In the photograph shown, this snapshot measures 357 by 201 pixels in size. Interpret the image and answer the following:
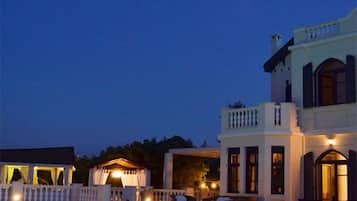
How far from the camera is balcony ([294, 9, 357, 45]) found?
15852mm

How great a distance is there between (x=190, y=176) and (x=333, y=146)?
10680mm

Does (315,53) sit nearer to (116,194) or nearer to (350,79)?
(350,79)

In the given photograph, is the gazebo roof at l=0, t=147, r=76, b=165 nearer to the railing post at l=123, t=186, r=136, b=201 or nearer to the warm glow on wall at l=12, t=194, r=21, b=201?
the railing post at l=123, t=186, r=136, b=201

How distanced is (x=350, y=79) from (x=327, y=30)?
172 cm

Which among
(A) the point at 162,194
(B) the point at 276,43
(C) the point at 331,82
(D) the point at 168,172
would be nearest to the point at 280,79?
(B) the point at 276,43

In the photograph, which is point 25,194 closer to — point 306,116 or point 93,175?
point 93,175

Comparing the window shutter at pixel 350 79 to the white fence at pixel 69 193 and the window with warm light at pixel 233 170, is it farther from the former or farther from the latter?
the white fence at pixel 69 193

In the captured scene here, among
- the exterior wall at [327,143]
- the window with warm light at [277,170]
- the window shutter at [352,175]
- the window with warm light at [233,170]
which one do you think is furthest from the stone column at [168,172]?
the window shutter at [352,175]

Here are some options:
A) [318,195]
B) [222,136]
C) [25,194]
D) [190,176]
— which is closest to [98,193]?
[25,194]

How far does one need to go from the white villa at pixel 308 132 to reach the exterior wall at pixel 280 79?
124 cm

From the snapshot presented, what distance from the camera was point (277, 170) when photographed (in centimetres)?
1636

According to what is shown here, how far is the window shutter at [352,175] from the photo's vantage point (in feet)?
49.4

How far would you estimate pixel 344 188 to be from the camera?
15.7 m

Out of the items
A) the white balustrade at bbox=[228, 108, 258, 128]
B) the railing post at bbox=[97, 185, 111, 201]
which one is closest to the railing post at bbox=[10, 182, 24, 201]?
the railing post at bbox=[97, 185, 111, 201]
